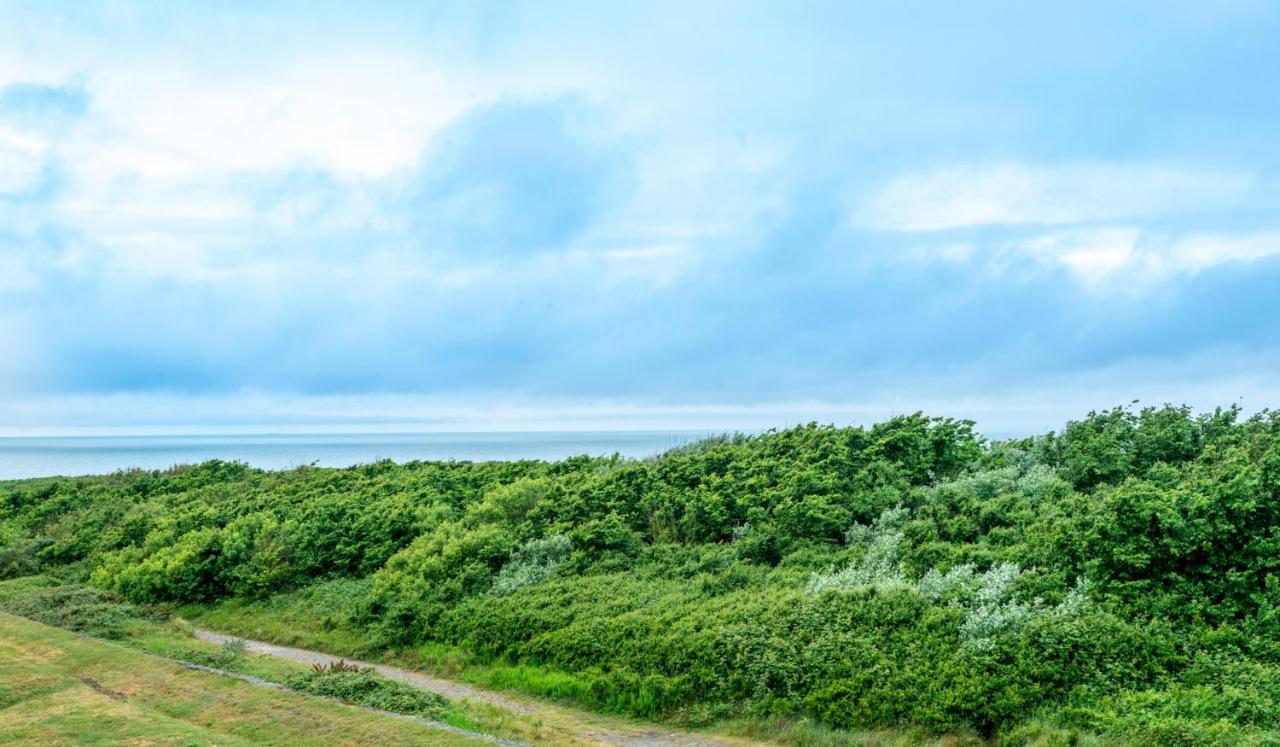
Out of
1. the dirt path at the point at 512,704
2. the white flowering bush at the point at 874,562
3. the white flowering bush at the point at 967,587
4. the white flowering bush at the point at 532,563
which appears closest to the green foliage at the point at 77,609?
the dirt path at the point at 512,704

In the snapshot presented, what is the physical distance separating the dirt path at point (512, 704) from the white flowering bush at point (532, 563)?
2957 millimetres

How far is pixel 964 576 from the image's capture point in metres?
13.4

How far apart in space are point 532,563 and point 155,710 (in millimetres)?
8762

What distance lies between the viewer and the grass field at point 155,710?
33.2ft

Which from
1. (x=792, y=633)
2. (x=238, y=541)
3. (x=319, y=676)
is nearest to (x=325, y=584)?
(x=238, y=541)

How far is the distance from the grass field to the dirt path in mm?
2409

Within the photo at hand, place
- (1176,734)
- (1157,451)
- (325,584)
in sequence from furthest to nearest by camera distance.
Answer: (325,584), (1157,451), (1176,734)

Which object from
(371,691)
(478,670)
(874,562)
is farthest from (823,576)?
(371,691)

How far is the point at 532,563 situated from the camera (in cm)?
1923

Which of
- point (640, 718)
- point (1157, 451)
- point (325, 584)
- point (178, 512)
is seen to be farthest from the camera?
point (178, 512)

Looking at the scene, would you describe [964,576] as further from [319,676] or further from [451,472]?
[451,472]

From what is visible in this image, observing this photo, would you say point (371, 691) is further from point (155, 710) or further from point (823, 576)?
point (823, 576)

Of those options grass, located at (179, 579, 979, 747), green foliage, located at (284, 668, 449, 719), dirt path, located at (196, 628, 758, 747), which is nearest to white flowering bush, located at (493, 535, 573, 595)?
grass, located at (179, 579, 979, 747)

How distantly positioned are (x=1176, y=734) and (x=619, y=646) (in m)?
7.98
